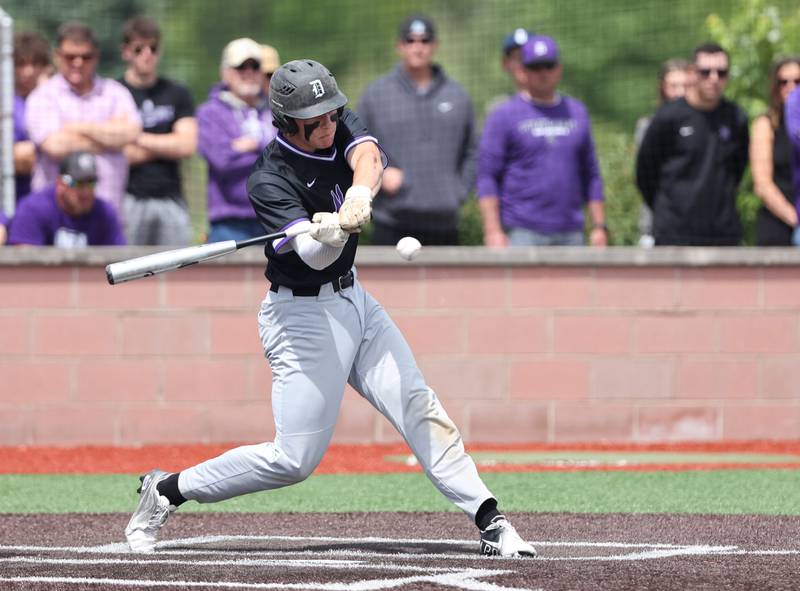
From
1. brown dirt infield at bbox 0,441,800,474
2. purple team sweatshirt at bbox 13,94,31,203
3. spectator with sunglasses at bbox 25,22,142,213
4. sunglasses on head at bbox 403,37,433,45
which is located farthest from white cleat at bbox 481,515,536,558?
purple team sweatshirt at bbox 13,94,31,203

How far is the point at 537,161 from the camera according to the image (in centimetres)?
1088

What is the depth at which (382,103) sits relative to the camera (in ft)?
37.2

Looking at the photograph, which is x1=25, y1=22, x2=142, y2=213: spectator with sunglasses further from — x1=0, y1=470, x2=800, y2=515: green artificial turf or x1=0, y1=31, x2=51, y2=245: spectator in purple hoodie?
x1=0, y1=470, x2=800, y2=515: green artificial turf

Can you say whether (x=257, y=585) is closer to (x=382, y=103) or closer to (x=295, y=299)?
(x=295, y=299)

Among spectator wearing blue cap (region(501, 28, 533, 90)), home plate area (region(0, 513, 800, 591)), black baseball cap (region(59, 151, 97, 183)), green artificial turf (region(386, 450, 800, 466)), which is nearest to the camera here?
home plate area (region(0, 513, 800, 591))

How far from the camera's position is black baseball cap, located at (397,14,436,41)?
1127 centimetres

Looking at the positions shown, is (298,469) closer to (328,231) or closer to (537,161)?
(328,231)

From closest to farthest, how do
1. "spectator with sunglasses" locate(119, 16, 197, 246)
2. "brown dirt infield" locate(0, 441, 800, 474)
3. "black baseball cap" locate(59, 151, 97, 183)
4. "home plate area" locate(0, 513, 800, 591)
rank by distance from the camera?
1. "home plate area" locate(0, 513, 800, 591)
2. "brown dirt infield" locate(0, 441, 800, 474)
3. "black baseball cap" locate(59, 151, 97, 183)
4. "spectator with sunglasses" locate(119, 16, 197, 246)

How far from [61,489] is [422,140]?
3850mm

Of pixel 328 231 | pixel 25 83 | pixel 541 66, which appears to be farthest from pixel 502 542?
pixel 25 83

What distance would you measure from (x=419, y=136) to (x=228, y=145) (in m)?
1.35

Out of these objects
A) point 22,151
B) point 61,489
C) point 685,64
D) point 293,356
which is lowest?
point 61,489

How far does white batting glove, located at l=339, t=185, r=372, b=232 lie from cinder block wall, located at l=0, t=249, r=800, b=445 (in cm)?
544

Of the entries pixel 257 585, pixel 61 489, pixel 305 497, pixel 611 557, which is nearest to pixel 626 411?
pixel 305 497
